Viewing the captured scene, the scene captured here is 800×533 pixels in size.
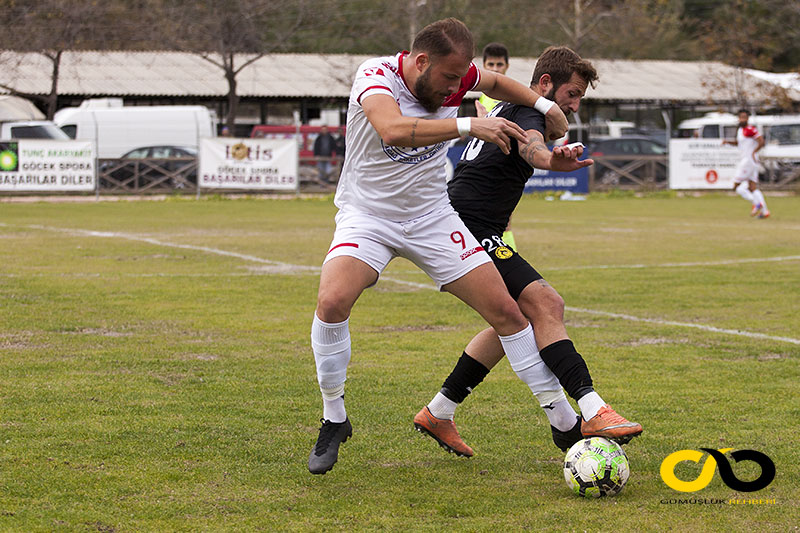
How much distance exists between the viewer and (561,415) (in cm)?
493

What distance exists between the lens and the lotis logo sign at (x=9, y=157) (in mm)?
27031

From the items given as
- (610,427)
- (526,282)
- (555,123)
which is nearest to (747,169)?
(555,123)

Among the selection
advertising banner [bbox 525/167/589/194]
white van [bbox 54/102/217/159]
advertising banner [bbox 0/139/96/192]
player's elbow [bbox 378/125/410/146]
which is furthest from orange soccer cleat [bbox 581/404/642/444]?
white van [bbox 54/102/217/159]

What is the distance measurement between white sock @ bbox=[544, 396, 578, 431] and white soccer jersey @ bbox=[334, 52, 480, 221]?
104 centimetres

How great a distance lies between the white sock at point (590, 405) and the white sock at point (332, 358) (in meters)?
1.05

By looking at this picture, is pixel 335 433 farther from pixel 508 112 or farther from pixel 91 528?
pixel 508 112

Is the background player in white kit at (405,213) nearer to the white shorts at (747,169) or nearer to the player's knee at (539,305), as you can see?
the player's knee at (539,305)

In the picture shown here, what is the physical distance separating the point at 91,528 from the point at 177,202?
24251mm

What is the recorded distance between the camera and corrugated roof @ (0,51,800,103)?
139 ft

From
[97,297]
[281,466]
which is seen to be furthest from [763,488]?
[97,297]

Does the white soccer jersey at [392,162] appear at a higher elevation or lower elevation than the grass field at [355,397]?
higher

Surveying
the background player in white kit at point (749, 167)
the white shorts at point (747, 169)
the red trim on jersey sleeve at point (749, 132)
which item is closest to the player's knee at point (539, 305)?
the background player in white kit at point (749, 167)

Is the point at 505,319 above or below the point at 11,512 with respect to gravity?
→ above

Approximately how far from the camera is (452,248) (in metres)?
4.85
